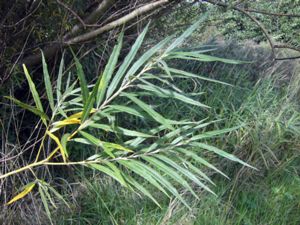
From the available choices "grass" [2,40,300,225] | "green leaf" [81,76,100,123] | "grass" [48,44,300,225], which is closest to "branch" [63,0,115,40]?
"grass" [2,40,300,225]

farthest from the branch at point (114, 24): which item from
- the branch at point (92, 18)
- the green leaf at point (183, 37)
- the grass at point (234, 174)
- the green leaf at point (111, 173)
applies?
the green leaf at point (111, 173)

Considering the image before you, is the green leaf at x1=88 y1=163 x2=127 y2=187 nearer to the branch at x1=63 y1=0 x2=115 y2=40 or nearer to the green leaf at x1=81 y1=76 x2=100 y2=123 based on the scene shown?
the green leaf at x1=81 y1=76 x2=100 y2=123

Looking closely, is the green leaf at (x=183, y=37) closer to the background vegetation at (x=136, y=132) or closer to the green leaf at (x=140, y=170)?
the background vegetation at (x=136, y=132)

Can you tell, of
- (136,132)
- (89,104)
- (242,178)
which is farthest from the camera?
(242,178)

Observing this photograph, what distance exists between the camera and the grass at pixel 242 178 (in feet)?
9.47

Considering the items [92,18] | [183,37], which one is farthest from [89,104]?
[92,18]

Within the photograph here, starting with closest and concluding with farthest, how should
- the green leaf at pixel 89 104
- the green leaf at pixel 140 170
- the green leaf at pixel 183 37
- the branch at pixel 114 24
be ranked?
the green leaf at pixel 89 104 → the green leaf at pixel 140 170 → the green leaf at pixel 183 37 → the branch at pixel 114 24

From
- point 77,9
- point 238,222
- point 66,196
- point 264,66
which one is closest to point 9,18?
point 77,9

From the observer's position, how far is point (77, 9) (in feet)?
9.88

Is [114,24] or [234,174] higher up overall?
[114,24]

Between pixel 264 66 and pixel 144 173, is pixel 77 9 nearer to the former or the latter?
pixel 144 173

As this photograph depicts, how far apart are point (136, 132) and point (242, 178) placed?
1.45 metres

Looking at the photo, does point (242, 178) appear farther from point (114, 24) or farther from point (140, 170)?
point (140, 170)

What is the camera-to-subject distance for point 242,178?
11.1ft
